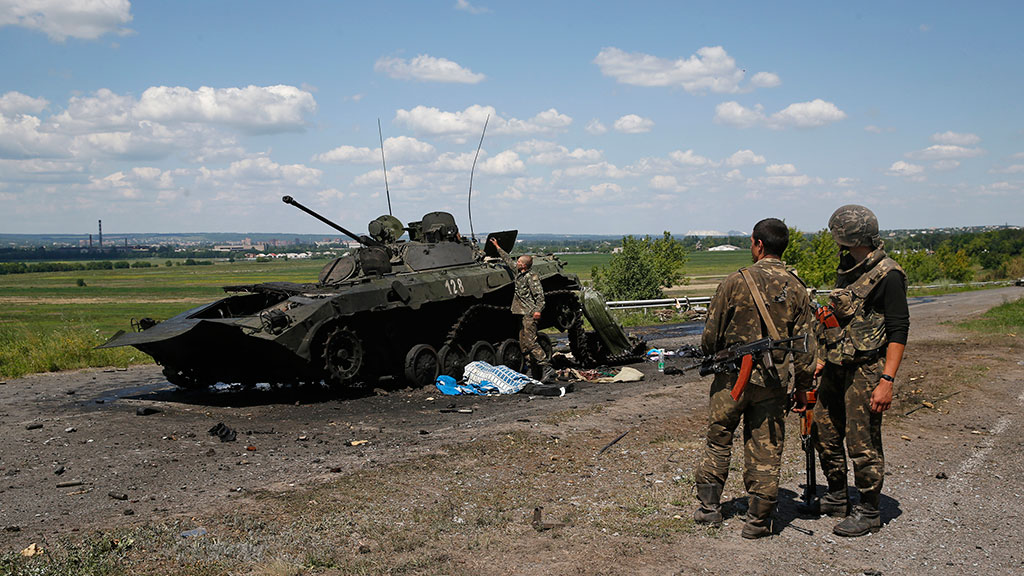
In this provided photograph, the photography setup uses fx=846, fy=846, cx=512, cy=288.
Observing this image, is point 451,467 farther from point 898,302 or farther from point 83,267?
point 83,267

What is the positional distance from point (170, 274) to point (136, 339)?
4076 inches

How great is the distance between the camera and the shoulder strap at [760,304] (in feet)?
18.5

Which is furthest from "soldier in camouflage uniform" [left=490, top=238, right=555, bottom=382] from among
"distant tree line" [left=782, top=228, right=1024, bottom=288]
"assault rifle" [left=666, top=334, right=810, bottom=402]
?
"distant tree line" [left=782, top=228, right=1024, bottom=288]

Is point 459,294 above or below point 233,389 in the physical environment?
above

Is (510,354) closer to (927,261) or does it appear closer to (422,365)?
(422,365)

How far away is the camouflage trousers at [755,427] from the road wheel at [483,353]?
8.57 metres

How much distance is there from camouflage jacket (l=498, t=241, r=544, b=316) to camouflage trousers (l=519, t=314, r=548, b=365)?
13 centimetres

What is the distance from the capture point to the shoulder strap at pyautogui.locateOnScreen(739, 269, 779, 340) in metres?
5.64

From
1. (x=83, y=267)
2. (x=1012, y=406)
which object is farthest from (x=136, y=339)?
(x=83, y=267)

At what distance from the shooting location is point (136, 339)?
11852 mm

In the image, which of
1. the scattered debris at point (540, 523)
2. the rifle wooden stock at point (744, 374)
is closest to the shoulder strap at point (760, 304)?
the rifle wooden stock at point (744, 374)

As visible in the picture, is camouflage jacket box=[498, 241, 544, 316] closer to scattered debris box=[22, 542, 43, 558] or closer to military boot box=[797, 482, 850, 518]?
military boot box=[797, 482, 850, 518]

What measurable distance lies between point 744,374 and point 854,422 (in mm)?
865

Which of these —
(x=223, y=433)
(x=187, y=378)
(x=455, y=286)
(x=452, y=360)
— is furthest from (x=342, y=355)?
(x=187, y=378)
